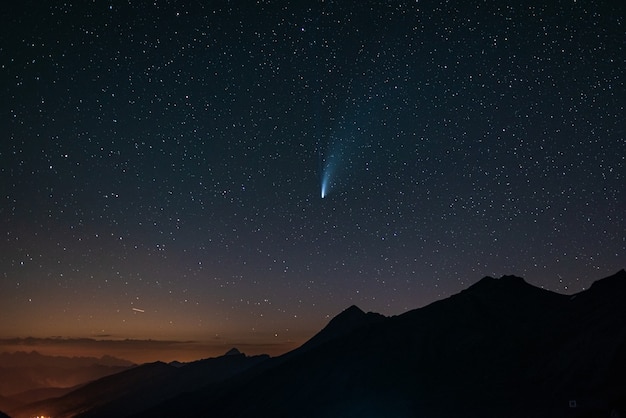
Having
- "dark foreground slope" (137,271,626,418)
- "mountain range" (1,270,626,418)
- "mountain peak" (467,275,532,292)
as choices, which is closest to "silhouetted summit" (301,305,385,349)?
"mountain range" (1,270,626,418)

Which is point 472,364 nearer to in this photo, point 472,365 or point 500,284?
point 472,365

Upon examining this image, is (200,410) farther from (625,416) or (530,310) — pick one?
(625,416)

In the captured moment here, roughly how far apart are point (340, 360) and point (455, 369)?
30.0 meters

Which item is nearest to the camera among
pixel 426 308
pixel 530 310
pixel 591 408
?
pixel 591 408

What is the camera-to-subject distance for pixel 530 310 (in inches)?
4611

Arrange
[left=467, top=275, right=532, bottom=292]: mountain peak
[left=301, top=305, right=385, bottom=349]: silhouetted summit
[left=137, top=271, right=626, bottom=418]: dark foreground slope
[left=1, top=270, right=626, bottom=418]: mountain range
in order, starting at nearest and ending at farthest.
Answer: [left=1, top=270, right=626, bottom=418]: mountain range < [left=137, top=271, right=626, bottom=418]: dark foreground slope < [left=467, top=275, right=532, bottom=292]: mountain peak < [left=301, top=305, right=385, bottom=349]: silhouetted summit

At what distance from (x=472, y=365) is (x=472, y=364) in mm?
523

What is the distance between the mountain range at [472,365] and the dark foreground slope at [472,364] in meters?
0.23

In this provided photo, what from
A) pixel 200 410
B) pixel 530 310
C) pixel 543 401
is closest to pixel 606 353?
pixel 543 401

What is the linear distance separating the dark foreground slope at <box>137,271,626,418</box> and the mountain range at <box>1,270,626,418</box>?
9.2 inches

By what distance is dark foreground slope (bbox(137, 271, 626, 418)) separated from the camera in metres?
68.4

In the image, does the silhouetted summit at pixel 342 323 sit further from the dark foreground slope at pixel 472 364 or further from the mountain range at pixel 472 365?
the dark foreground slope at pixel 472 364

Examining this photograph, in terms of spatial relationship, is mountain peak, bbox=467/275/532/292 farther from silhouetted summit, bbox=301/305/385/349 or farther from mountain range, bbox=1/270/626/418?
silhouetted summit, bbox=301/305/385/349

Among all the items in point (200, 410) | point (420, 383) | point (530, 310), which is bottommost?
point (200, 410)
